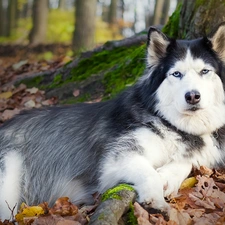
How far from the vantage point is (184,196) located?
144 inches

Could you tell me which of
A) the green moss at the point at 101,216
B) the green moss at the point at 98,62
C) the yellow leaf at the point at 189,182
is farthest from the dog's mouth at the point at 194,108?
the green moss at the point at 98,62

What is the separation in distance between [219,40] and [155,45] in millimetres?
620

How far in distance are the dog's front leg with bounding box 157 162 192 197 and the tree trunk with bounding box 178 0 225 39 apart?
226cm

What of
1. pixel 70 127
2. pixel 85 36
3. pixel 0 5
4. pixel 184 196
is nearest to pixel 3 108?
pixel 70 127

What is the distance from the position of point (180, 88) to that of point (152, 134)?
20.4 inches

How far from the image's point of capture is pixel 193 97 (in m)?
3.65

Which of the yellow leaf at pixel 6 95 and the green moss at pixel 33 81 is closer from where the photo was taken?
the yellow leaf at pixel 6 95

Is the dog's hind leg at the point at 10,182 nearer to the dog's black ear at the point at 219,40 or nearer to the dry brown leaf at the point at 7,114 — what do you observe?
the dry brown leaf at the point at 7,114

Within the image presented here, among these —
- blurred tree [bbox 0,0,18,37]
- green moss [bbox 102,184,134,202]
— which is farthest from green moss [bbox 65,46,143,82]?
blurred tree [bbox 0,0,18,37]

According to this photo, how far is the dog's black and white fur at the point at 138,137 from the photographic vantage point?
12.4 feet

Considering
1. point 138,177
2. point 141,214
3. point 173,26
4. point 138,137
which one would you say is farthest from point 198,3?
point 141,214

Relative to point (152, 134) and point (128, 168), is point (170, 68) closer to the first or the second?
point (152, 134)

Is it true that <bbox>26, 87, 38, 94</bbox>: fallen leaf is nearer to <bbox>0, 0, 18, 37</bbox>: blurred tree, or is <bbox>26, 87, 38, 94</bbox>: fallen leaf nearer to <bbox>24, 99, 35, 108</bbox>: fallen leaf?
<bbox>24, 99, 35, 108</bbox>: fallen leaf

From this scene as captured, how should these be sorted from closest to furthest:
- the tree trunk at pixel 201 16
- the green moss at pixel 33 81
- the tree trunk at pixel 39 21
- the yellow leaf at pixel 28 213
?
the yellow leaf at pixel 28 213
the tree trunk at pixel 201 16
the green moss at pixel 33 81
the tree trunk at pixel 39 21
